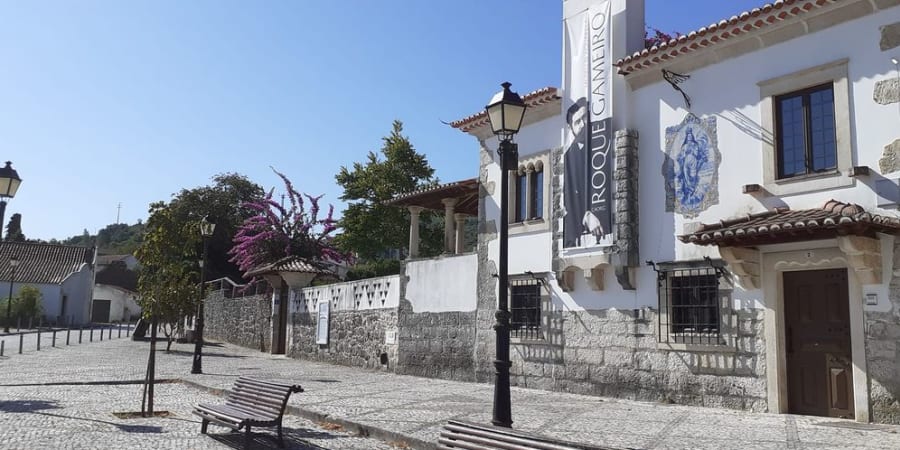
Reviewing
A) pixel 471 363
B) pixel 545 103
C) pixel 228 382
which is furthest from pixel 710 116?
pixel 228 382

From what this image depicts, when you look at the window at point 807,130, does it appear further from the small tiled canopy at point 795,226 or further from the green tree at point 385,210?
the green tree at point 385,210

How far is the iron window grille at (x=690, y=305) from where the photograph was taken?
10625 millimetres

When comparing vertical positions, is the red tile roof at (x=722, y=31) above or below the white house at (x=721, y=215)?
above

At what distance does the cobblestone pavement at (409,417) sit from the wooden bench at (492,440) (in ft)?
8.14

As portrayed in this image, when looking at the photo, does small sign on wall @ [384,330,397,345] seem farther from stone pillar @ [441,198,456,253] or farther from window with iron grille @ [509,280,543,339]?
window with iron grille @ [509,280,543,339]

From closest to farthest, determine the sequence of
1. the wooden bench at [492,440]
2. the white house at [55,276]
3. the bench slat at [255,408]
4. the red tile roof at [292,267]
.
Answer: the wooden bench at [492,440] < the bench slat at [255,408] < the red tile roof at [292,267] < the white house at [55,276]

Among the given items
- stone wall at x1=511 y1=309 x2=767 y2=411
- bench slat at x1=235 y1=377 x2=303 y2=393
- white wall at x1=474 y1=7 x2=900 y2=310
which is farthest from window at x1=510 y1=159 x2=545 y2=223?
bench slat at x1=235 y1=377 x2=303 y2=393

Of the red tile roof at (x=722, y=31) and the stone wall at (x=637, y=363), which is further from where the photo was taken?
the stone wall at (x=637, y=363)

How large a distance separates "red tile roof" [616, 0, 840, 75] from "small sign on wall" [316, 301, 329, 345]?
11.9 meters

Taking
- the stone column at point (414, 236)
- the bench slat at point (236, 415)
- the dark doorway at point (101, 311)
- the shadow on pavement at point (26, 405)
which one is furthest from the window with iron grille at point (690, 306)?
the dark doorway at point (101, 311)

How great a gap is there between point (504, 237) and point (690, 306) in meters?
5.09

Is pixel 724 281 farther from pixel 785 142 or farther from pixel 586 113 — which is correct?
pixel 586 113

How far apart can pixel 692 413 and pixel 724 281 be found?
1.99 m

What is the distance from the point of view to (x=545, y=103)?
538 inches
